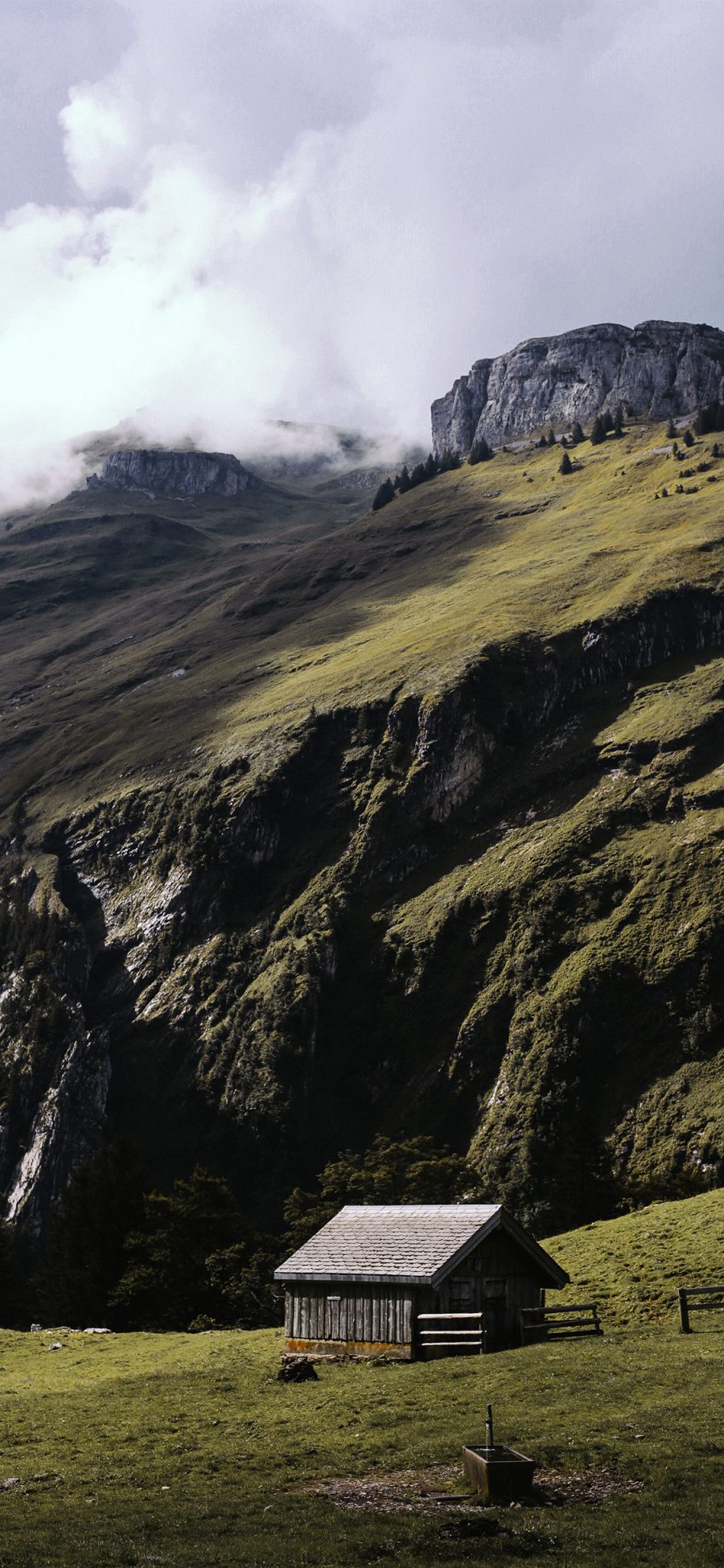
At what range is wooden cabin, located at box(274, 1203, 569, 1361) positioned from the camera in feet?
144

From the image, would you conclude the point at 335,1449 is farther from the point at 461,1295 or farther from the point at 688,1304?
the point at 688,1304

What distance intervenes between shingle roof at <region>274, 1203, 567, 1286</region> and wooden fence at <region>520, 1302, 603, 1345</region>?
82.2 inches

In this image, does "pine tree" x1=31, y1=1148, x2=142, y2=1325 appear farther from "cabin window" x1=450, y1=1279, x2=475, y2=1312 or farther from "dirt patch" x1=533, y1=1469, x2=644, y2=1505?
"dirt patch" x1=533, y1=1469, x2=644, y2=1505

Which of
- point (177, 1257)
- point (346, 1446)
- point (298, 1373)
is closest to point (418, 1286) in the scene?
point (298, 1373)

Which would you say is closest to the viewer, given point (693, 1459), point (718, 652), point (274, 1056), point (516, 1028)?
point (693, 1459)

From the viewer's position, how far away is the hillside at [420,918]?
109 metres

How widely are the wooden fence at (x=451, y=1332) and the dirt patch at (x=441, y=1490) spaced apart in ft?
50.6

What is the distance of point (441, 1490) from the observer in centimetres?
2598

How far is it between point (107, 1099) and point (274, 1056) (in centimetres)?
2024

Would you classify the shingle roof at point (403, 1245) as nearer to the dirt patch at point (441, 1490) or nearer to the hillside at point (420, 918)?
the dirt patch at point (441, 1490)

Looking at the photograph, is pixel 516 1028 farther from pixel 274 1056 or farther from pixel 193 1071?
pixel 193 1071

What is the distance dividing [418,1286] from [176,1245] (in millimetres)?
35771

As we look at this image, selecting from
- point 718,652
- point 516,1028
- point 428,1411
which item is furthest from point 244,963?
point 428,1411

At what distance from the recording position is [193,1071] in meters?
132
